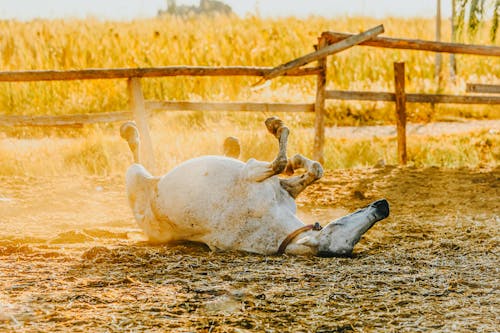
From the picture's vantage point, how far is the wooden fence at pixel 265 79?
9.05 metres

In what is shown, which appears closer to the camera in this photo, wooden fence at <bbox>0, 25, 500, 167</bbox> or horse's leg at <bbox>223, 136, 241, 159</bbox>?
horse's leg at <bbox>223, 136, 241, 159</bbox>

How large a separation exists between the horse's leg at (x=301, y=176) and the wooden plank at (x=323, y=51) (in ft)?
14.8

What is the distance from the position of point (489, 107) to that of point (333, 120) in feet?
11.8

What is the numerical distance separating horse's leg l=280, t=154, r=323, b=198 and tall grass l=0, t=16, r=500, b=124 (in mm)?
8176

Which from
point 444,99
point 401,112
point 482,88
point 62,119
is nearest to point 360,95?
point 401,112

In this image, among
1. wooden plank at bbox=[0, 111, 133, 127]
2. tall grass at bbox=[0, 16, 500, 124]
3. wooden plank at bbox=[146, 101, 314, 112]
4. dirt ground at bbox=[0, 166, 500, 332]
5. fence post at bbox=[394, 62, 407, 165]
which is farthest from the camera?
tall grass at bbox=[0, 16, 500, 124]

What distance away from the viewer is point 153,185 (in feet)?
17.9

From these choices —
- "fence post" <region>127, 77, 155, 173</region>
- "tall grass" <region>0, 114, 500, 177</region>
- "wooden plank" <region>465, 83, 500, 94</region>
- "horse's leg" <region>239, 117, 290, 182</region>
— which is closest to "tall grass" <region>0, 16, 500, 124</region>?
"wooden plank" <region>465, 83, 500, 94</region>

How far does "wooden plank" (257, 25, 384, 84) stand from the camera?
9719 mm

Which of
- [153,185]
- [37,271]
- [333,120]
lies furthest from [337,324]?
[333,120]

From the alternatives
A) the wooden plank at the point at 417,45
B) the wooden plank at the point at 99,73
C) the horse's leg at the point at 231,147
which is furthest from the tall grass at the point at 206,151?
the horse's leg at the point at 231,147

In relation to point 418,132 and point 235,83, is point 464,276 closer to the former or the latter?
point 418,132

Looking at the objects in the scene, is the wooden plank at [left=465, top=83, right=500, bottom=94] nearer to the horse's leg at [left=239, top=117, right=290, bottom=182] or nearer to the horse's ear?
the horse's leg at [left=239, top=117, right=290, bottom=182]

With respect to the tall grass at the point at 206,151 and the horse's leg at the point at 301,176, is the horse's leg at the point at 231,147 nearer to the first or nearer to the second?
the horse's leg at the point at 301,176
